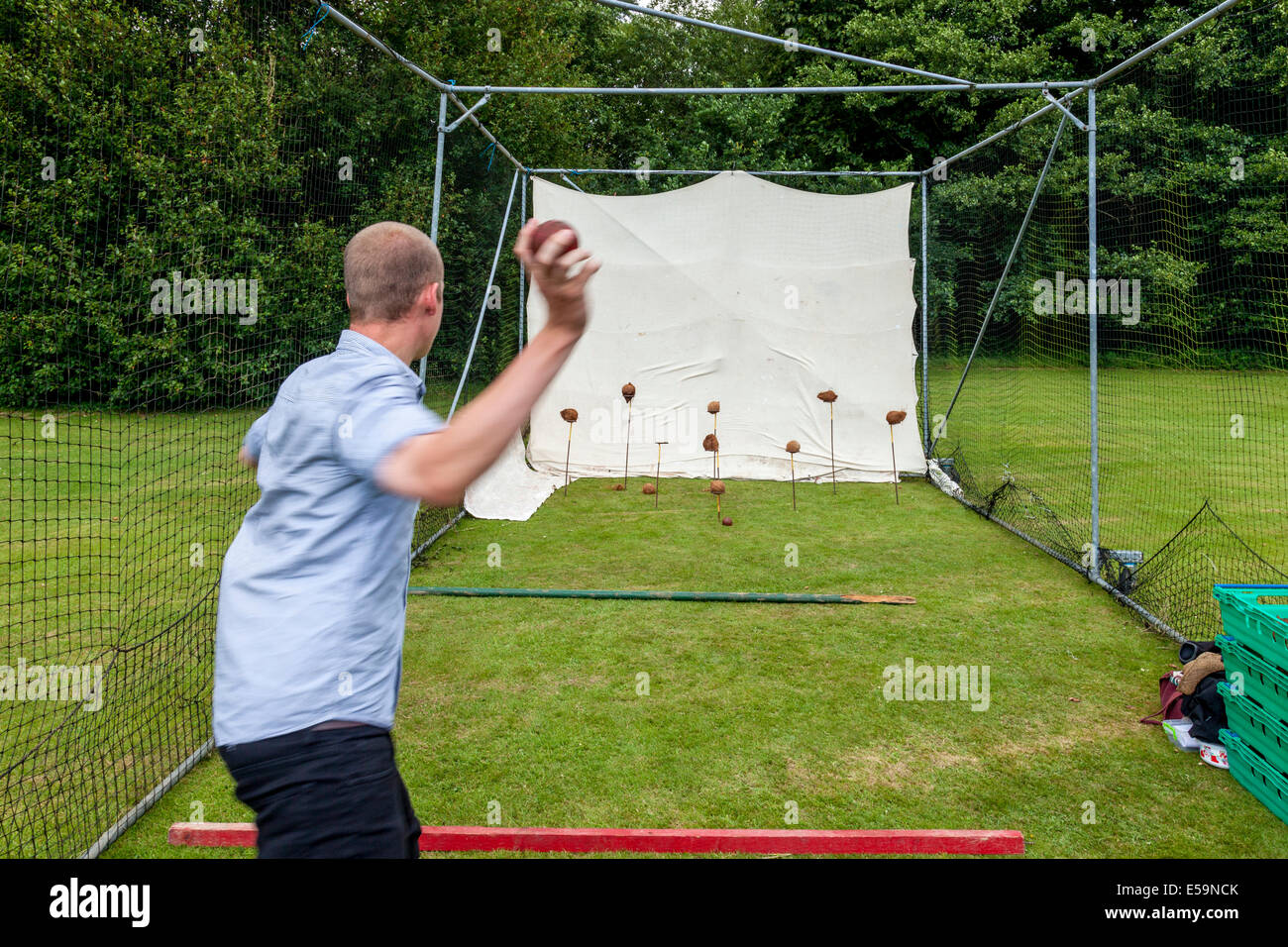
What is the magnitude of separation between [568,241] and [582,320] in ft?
0.44

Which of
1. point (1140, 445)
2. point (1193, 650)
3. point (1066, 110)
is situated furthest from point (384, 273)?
point (1140, 445)

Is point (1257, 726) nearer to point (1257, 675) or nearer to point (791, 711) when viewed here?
point (1257, 675)

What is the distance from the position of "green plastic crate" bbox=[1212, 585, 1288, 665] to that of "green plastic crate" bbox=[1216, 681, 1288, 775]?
0.21m

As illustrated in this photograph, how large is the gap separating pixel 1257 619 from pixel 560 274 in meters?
3.05

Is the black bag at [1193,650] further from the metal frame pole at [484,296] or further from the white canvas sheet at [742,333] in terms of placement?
the white canvas sheet at [742,333]

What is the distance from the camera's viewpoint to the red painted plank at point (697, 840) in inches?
111

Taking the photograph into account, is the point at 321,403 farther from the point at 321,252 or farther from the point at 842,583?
the point at 842,583

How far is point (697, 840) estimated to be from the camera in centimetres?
283

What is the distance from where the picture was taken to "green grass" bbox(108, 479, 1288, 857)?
322 centimetres

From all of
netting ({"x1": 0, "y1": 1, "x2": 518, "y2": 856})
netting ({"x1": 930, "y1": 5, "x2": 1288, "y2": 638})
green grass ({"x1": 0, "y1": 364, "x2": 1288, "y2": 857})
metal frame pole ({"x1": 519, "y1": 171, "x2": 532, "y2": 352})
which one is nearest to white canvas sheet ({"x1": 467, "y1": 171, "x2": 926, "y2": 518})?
metal frame pole ({"x1": 519, "y1": 171, "x2": 532, "y2": 352})

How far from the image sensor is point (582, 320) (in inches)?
55.9

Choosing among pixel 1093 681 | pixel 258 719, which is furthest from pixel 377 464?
pixel 1093 681

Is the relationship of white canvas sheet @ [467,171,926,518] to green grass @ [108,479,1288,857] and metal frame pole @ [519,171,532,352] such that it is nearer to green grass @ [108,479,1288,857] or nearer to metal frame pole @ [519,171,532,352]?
metal frame pole @ [519,171,532,352]
